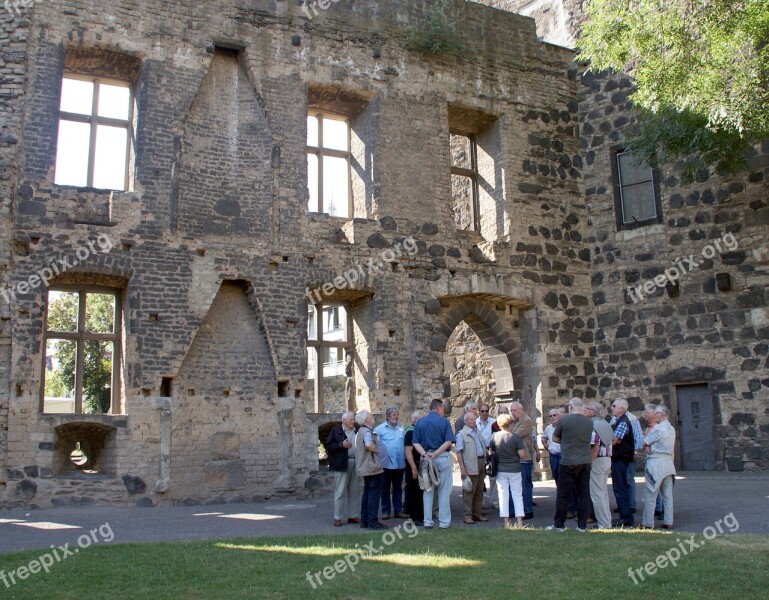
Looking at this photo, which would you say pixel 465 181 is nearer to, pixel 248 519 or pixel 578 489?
pixel 248 519

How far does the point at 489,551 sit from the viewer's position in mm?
7410

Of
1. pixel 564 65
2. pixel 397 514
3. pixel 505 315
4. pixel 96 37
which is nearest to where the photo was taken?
pixel 397 514

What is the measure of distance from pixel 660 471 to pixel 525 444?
5.43 ft

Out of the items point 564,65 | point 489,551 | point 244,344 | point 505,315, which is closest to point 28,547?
point 489,551

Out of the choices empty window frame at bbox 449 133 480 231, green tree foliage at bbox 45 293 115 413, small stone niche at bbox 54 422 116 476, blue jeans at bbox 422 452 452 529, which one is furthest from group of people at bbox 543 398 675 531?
green tree foliage at bbox 45 293 115 413

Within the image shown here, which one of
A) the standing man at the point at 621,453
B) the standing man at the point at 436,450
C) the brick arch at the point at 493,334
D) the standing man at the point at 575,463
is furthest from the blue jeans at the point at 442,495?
the brick arch at the point at 493,334

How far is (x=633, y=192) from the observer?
15.9m

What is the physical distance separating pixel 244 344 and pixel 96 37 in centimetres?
521

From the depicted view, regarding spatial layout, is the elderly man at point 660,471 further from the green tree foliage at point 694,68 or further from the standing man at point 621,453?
the green tree foliage at point 694,68

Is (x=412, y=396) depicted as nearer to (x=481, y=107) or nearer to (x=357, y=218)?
(x=357, y=218)

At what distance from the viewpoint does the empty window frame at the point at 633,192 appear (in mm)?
15594

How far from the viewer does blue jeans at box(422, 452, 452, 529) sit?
9062 millimetres

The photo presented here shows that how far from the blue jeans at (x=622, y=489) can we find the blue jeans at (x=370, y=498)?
261 centimetres

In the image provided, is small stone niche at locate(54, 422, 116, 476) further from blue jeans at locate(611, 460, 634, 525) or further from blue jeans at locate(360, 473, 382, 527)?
blue jeans at locate(611, 460, 634, 525)
